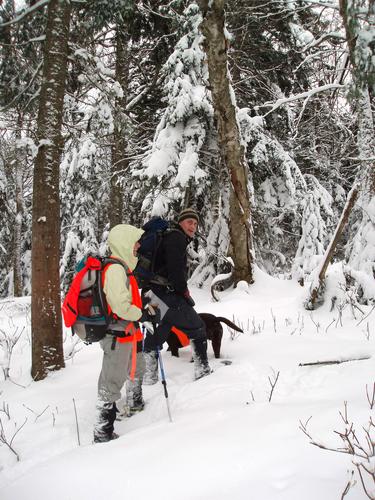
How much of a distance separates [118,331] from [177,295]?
90 centimetres

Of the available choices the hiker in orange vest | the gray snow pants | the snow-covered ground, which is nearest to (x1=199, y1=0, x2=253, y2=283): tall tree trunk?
the snow-covered ground

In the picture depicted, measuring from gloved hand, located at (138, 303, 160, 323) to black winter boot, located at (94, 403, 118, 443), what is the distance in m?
0.91

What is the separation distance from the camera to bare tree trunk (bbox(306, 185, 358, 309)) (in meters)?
5.95

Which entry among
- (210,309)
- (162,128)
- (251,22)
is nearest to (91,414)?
(210,309)

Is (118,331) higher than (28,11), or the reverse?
(28,11)

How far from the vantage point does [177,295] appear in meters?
4.29

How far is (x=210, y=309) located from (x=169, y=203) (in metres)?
3.00

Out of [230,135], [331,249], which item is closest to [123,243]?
[331,249]

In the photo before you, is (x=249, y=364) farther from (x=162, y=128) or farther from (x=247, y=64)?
(x=247, y=64)

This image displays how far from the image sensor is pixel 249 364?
4.39m

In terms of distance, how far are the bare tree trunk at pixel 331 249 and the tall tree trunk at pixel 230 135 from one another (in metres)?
1.93

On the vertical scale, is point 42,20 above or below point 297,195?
above

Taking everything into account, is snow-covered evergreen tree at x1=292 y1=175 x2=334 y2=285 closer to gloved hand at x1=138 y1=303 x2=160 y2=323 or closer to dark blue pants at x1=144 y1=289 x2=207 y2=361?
dark blue pants at x1=144 y1=289 x2=207 y2=361

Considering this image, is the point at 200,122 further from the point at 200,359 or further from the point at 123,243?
the point at 200,359
